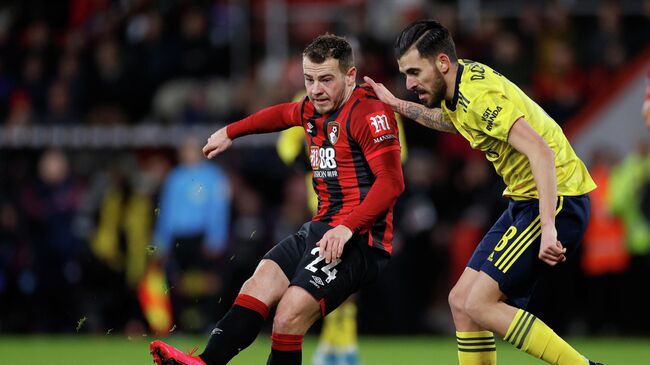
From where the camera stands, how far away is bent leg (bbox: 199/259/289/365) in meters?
6.21

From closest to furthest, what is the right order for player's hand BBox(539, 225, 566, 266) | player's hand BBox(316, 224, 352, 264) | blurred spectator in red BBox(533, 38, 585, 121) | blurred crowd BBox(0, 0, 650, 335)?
player's hand BBox(539, 225, 566, 266), player's hand BBox(316, 224, 352, 264), blurred crowd BBox(0, 0, 650, 335), blurred spectator in red BBox(533, 38, 585, 121)

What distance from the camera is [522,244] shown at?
6.33m

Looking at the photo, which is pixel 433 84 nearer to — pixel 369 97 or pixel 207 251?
pixel 369 97

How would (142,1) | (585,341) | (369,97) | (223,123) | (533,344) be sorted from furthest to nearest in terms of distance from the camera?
(142,1) → (223,123) → (585,341) → (369,97) → (533,344)

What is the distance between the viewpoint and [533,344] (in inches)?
247

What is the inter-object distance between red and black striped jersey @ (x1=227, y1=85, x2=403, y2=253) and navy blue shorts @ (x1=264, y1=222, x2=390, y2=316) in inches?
3.2

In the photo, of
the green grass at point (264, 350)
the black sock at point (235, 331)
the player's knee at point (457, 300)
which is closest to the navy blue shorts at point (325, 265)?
the black sock at point (235, 331)

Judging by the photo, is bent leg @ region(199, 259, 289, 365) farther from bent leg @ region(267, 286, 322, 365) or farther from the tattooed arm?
the tattooed arm

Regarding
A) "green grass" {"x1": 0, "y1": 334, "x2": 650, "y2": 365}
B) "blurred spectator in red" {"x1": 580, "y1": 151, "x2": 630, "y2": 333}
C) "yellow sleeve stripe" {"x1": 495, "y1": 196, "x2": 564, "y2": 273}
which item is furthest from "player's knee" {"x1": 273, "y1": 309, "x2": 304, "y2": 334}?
"blurred spectator in red" {"x1": 580, "y1": 151, "x2": 630, "y2": 333}

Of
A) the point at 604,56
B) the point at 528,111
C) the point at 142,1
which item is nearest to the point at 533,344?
the point at 528,111

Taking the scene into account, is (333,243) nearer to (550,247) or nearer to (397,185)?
(397,185)

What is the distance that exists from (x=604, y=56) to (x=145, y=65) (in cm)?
556

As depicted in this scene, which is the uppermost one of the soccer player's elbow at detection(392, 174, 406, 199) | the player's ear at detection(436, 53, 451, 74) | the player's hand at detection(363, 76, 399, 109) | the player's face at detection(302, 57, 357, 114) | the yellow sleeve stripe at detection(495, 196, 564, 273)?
the player's ear at detection(436, 53, 451, 74)

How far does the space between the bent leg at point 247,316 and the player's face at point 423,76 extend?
128 centimetres
